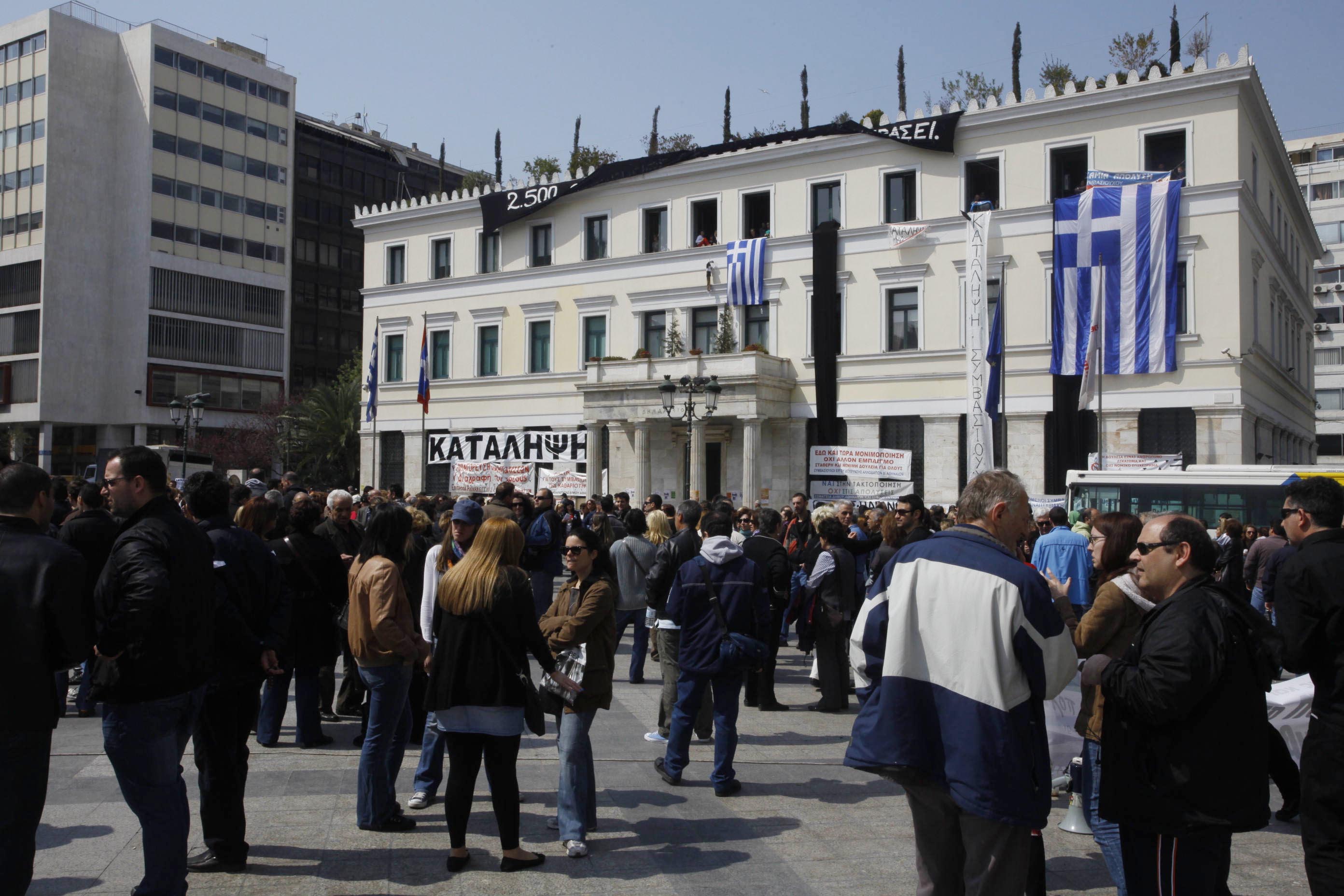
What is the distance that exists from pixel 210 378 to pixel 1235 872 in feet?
195

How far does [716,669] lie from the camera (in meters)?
7.10

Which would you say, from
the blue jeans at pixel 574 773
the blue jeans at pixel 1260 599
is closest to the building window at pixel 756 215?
the blue jeans at pixel 1260 599

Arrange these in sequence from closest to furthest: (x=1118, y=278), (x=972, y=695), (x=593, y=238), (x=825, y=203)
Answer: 1. (x=972, y=695)
2. (x=1118, y=278)
3. (x=825, y=203)
4. (x=593, y=238)

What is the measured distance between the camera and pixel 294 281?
64.8 m

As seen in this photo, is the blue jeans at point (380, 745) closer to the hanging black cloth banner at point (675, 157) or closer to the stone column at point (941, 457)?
the stone column at point (941, 457)

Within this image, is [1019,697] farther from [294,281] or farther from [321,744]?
[294,281]

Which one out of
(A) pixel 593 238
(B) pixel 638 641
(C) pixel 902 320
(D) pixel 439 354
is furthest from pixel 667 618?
(D) pixel 439 354

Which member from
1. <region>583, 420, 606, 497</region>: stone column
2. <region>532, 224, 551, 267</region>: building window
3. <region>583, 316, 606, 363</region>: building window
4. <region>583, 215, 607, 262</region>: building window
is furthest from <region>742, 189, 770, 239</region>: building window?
<region>583, 420, 606, 497</region>: stone column

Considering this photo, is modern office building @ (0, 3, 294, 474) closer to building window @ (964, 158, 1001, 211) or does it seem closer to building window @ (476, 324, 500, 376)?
building window @ (476, 324, 500, 376)

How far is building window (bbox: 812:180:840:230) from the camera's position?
3622cm

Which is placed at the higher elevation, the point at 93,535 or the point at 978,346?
the point at 978,346

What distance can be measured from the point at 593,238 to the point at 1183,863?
127ft

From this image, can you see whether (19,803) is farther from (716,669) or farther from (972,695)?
(716,669)

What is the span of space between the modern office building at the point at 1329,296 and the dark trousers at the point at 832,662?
66659mm
